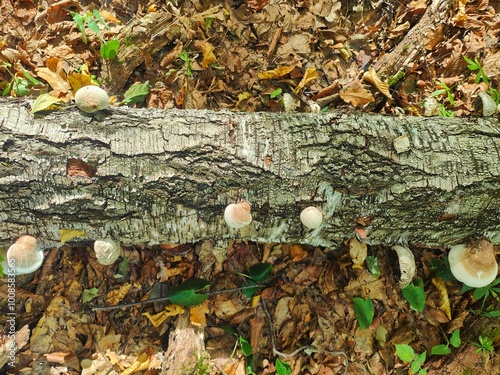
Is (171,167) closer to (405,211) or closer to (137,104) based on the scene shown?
(137,104)

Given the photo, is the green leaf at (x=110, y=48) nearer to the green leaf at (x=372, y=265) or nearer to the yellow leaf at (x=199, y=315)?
the yellow leaf at (x=199, y=315)

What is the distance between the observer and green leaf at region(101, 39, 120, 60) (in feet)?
11.8

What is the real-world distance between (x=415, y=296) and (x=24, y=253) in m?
3.12

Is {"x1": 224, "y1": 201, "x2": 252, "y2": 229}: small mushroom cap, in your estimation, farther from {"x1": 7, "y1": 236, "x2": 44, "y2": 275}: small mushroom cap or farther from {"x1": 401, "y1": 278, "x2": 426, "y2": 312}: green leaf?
{"x1": 401, "y1": 278, "x2": 426, "y2": 312}: green leaf

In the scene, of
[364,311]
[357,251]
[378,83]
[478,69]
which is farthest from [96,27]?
[478,69]

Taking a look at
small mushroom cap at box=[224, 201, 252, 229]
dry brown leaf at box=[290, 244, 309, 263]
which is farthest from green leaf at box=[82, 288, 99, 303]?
dry brown leaf at box=[290, 244, 309, 263]

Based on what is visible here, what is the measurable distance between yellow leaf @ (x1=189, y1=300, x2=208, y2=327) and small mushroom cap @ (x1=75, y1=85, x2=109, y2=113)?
187 cm

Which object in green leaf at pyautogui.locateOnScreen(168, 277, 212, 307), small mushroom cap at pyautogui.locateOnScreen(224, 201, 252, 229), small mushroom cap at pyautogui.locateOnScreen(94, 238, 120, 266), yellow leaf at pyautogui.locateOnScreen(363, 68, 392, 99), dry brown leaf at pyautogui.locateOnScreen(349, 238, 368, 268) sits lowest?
green leaf at pyautogui.locateOnScreen(168, 277, 212, 307)

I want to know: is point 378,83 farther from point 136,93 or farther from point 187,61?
point 136,93

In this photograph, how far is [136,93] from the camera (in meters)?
3.64

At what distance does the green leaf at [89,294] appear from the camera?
349 centimetres

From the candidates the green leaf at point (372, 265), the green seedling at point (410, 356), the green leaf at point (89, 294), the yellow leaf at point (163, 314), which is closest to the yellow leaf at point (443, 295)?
the green seedling at point (410, 356)

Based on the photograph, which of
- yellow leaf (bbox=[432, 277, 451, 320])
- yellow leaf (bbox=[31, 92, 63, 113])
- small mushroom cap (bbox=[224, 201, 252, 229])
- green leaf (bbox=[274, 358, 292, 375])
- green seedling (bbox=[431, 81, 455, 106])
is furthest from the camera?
green seedling (bbox=[431, 81, 455, 106])

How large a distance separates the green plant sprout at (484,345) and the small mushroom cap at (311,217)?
2073 millimetres
